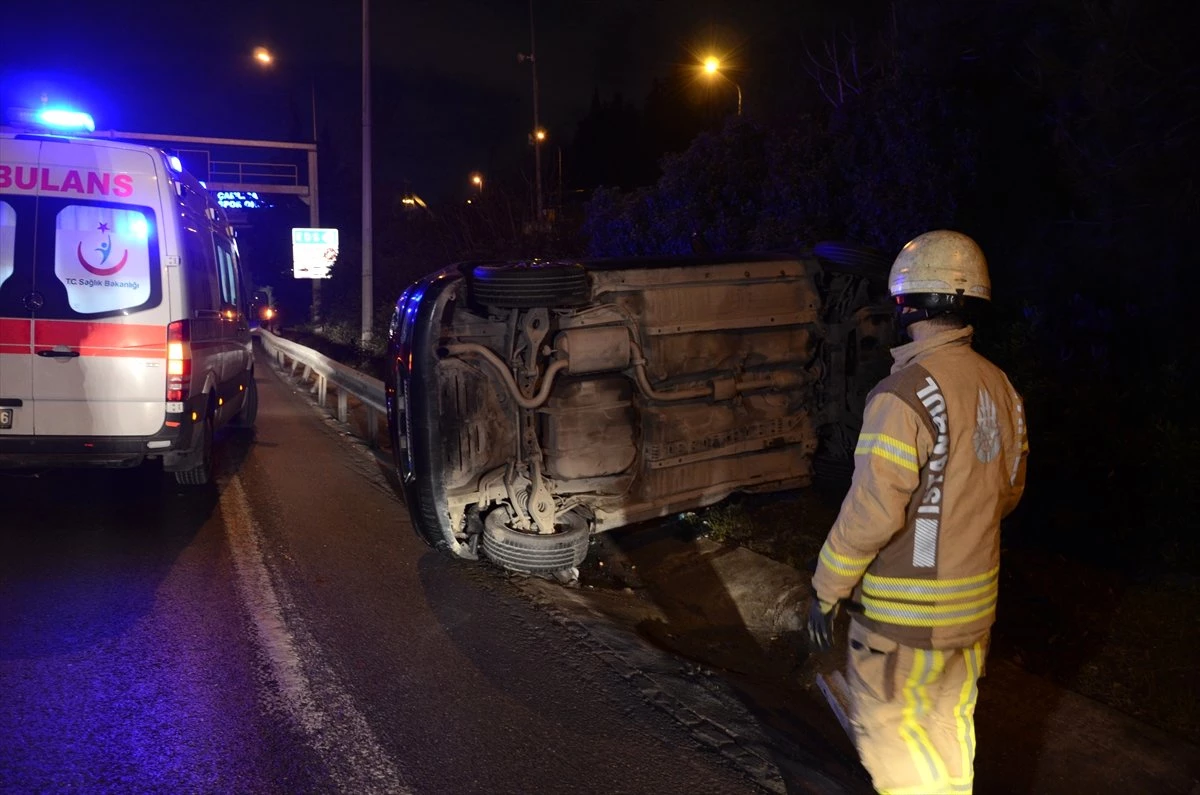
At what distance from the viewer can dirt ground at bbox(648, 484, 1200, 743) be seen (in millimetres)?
4129

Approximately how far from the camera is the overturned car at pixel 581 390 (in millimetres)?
5320

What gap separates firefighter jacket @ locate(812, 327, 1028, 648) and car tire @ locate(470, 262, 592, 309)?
2775 mm

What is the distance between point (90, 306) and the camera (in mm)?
6383

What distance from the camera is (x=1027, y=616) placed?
497 centimetres

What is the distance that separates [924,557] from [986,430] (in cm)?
41

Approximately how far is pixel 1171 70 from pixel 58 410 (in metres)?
7.74

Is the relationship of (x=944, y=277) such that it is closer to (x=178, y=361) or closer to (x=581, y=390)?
(x=581, y=390)

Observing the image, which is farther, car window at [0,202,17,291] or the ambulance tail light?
the ambulance tail light

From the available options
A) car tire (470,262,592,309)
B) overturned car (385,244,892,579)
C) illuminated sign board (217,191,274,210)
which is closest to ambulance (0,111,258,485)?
overturned car (385,244,892,579)

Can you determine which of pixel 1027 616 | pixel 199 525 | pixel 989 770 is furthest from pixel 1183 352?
pixel 199 525

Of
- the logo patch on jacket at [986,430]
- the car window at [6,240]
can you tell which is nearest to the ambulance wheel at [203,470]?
the car window at [6,240]

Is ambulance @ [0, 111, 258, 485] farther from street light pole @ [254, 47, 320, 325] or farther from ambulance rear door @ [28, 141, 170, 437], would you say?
street light pole @ [254, 47, 320, 325]

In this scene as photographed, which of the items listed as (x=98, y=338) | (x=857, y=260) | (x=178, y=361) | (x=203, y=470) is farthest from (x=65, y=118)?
(x=857, y=260)

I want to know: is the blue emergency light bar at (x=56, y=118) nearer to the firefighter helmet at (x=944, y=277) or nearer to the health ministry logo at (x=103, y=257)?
the health ministry logo at (x=103, y=257)
